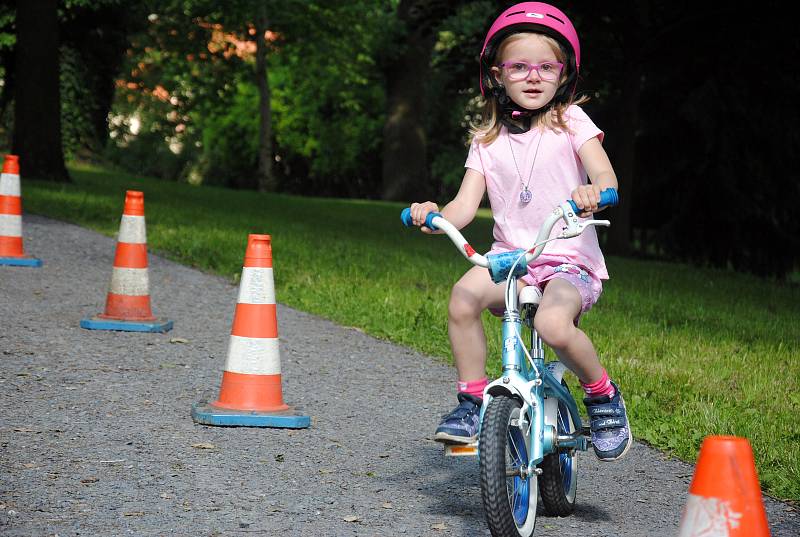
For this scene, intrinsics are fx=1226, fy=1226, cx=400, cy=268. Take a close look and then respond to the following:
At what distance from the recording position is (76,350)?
272 inches

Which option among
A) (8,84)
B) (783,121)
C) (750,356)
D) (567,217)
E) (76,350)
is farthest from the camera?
(8,84)

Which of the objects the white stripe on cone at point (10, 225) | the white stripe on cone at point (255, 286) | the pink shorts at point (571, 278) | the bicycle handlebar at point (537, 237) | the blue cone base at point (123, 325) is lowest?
the blue cone base at point (123, 325)

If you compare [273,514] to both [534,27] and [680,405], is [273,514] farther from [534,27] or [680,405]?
[680,405]

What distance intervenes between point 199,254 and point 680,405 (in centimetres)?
655

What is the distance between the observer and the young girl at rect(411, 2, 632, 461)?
13.6ft

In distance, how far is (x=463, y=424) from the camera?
4023 mm

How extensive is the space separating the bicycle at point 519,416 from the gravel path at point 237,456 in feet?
0.86

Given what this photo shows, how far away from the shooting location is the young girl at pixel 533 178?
4.15 m

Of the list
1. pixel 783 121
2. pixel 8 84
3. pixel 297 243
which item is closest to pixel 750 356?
pixel 297 243

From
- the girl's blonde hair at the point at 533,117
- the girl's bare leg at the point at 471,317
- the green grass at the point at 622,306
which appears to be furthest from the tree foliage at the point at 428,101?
the girl's bare leg at the point at 471,317

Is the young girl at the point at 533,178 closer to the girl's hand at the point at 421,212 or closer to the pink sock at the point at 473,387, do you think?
the pink sock at the point at 473,387

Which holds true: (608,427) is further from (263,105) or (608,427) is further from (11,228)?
(263,105)

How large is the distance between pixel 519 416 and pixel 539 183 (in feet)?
2.85

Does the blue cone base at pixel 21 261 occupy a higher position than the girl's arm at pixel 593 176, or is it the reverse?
the girl's arm at pixel 593 176
